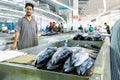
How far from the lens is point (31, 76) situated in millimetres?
1390

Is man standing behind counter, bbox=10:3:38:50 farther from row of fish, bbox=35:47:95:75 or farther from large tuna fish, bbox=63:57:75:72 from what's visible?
large tuna fish, bbox=63:57:75:72

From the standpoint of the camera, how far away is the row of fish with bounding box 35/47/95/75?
1.30 m

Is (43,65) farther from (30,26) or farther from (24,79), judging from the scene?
(30,26)

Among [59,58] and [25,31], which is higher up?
[25,31]

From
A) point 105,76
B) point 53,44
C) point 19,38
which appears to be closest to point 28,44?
point 19,38

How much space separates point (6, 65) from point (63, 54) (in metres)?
0.47

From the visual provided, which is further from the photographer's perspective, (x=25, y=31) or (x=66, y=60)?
(x=25, y=31)

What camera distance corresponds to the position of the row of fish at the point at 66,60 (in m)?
1.30

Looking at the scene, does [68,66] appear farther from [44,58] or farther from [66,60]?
[44,58]

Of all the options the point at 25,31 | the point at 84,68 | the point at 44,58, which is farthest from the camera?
the point at 25,31

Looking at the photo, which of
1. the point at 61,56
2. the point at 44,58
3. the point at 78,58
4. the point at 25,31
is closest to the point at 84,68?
the point at 78,58

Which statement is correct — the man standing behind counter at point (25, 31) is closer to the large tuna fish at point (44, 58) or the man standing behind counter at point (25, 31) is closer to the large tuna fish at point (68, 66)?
the large tuna fish at point (44, 58)

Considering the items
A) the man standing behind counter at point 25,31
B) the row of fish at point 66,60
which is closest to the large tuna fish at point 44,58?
the row of fish at point 66,60

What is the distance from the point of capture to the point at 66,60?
1392 mm
